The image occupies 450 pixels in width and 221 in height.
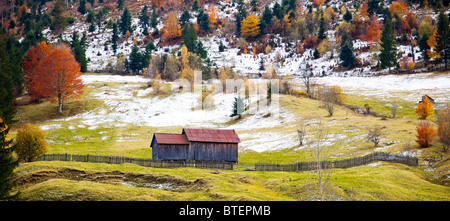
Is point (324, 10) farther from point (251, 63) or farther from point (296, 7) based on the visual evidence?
point (251, 63)

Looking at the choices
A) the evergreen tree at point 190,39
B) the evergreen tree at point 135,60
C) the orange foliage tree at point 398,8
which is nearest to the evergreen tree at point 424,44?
the orange foliage tree at point 398,8

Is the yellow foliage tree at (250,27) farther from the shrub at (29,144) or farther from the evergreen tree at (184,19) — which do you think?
the shrub at (29,144)

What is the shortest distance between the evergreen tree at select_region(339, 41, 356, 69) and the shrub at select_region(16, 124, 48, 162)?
108m

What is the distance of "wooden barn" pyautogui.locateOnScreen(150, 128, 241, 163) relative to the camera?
56.4 meters

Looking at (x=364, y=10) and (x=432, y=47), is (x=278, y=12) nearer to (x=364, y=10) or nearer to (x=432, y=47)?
(x=364, y=10)

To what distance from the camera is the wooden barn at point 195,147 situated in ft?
185

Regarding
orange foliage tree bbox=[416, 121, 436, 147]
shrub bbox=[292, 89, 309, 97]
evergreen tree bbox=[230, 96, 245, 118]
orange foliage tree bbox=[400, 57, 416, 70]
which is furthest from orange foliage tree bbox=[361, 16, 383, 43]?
orange foliage tree bbox=[416, 121, 436, 147]

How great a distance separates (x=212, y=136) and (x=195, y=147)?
3348 millimetres

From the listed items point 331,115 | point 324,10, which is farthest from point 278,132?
point 324,10

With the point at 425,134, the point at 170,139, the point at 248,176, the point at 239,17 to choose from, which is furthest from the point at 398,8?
the point at 248,176

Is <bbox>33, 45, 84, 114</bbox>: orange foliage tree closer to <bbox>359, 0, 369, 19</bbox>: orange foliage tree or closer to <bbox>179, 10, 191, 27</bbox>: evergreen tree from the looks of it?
<bbox>179, 10, 191, 27</bbox>: evergreen tree

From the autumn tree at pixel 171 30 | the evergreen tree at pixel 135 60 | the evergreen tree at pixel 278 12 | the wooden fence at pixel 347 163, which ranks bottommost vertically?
the wooden fence at pixel 347 163

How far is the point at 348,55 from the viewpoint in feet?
440

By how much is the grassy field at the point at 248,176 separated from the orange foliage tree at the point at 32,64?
92.1 ft
